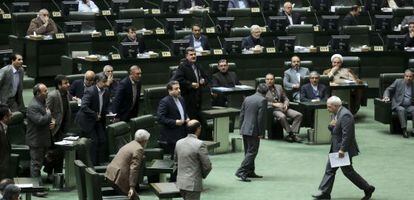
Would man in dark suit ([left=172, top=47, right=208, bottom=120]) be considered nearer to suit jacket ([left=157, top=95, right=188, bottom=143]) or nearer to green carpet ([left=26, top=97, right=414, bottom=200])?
green carpet ([left=26, top=97, right=414, bottom=200])

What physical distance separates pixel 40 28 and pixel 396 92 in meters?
7.24

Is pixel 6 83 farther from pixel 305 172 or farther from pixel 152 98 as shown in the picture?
pixel 305 172

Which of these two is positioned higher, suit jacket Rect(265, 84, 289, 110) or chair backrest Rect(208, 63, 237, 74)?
chair backrest Rect(208, 63, 237, 74)

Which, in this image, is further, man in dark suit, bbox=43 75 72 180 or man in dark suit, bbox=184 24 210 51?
man in dark suit, bbox=184 24 210 51

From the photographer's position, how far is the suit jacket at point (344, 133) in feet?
49.8

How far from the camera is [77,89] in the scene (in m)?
18.4

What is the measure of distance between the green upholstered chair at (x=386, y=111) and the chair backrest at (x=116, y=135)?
622 centimetres

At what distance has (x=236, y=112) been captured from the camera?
19.0m

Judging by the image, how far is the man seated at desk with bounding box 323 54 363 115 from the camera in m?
21.1

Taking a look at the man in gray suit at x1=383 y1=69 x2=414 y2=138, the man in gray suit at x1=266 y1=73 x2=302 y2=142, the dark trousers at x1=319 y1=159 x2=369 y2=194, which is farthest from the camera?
the man in gray suit at x1=383 y1=69 x2=414 y2=138

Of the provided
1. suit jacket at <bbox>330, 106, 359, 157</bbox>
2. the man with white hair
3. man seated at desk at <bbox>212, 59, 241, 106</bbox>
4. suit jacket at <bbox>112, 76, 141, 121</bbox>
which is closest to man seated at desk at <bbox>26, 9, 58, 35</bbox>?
man seated at desk at <bbox>212, 59, 241, 106</bbox>

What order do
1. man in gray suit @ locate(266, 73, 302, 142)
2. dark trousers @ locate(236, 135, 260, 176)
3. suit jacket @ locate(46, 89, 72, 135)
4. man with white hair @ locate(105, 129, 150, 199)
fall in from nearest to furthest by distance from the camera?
man with white hair @ locate(105, 129, 150, 199) → suit jacket @ locate(46, 89, 72, 135) → dark trousers @ locate(236, 135, 260, 176) → man in gray suit @ locate(266, 73, 302, 142)

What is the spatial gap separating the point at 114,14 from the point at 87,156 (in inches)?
388

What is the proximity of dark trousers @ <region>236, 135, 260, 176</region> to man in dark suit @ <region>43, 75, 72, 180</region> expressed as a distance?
106 inches
